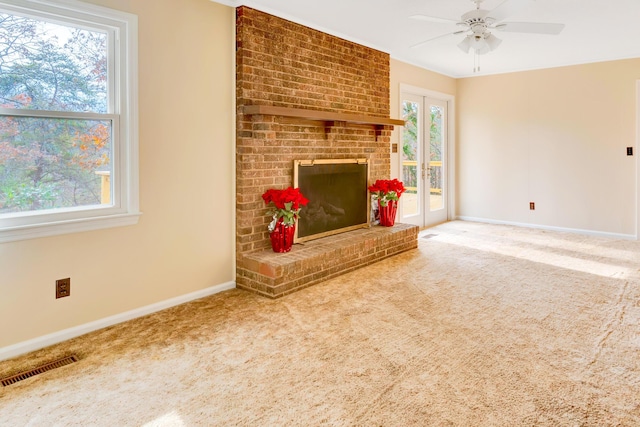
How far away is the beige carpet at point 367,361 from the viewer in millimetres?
1979

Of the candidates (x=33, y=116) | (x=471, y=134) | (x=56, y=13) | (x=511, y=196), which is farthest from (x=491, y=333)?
(x=471, y=134)

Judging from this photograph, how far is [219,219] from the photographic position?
3.69 m

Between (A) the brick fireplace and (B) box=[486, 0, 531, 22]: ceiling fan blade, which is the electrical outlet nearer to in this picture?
(A) the brick fireplace

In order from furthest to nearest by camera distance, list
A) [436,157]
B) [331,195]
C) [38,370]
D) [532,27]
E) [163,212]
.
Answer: [436,157] < [331,195] < [532,27] < [163,212] < [38,370]

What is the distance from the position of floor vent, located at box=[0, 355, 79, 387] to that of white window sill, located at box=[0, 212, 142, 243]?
731 mm

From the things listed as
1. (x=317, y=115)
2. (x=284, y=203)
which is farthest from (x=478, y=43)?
(x=284, y=203)

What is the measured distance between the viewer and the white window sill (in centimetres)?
251

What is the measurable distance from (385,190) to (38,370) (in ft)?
12.3

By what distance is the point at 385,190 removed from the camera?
512 centimetres

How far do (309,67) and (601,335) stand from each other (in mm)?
3286

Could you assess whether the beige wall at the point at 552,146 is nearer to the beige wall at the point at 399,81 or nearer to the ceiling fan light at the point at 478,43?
the beige wall at the point at 399,81

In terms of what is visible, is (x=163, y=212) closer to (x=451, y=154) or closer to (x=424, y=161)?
(x=424, y=161)

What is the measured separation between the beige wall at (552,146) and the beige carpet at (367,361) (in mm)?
2402

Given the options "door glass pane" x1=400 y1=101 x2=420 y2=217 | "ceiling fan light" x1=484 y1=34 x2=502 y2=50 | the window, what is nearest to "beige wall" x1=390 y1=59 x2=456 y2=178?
"door glass pane" x1=400 y1=101 x2=420 y2=217
